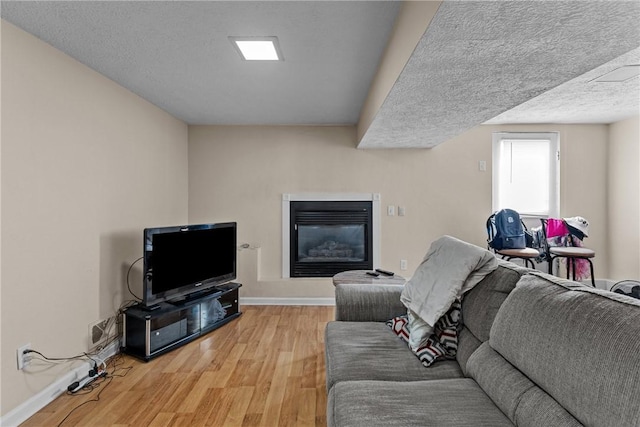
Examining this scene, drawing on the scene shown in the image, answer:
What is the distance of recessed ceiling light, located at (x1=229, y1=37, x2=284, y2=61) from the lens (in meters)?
2.06

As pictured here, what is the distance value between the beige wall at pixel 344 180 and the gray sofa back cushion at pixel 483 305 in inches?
102

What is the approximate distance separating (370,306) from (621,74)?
2696 mm

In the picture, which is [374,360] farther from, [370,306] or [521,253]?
[521,253]

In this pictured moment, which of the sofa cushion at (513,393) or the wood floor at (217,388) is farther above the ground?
the sofa cushion at (513,393)

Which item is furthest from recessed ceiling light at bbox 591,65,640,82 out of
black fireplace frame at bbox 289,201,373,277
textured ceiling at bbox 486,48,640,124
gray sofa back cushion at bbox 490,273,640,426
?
black fireplace frame at bbox 289,201,373,277

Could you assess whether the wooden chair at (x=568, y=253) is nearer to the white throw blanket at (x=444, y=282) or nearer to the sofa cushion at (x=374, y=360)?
the white throw blanket at (x=444, y=282)

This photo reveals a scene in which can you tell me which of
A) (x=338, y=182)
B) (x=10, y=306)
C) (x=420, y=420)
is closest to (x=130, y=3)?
(x=10, y=306)

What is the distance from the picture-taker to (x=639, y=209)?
3.92m

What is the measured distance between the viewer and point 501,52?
5.18 feet

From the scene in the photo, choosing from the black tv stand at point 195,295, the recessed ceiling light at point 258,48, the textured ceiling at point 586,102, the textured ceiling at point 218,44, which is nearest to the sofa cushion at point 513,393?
the textured ceiling at point 218,44

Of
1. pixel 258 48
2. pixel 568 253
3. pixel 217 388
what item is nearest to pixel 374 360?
pixel 217 388

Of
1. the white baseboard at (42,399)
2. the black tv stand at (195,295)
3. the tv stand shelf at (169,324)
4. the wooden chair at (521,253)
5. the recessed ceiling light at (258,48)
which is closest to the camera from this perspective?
the white baseboard at (42,399)

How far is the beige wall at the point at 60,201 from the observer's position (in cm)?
192

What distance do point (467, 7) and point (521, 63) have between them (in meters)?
0.72
